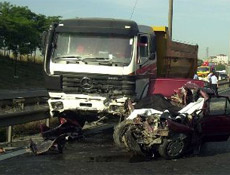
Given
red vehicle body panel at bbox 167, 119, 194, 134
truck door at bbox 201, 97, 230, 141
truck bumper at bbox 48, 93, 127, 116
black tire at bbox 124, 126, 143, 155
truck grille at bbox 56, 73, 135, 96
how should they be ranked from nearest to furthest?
red vehicle body panel at bbox 167, 119, 194, 134, black tire at bbox 124, 126, 143, 155, truck door at bbox 201, 97, 230, 141, truck bumper at bbox 48, 93, 127, 116, truck grille at bbox 56, 73, 135, 96

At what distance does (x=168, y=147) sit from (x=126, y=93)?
7.50ft

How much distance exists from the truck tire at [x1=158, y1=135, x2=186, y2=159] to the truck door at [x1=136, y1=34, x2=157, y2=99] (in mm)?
2462

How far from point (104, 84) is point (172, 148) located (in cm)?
264

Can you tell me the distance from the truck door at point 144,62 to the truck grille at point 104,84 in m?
0.35

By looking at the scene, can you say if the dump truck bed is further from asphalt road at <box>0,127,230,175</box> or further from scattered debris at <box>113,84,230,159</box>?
asphalt road at <box>0,127,230,175</box>

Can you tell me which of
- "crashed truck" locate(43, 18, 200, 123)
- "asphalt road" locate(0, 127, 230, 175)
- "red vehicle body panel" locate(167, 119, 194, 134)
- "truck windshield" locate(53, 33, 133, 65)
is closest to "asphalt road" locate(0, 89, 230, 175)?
"asphalt road" locate(0, 127, 230, 175)

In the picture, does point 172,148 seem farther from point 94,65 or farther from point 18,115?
point 18,115

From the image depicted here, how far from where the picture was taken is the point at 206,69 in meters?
50.6

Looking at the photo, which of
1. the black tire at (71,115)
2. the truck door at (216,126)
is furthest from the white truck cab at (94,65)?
the truck door at (216,126)

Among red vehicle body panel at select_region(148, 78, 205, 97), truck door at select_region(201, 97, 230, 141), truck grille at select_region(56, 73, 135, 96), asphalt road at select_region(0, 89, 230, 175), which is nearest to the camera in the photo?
asphalt road at select_region(0, 89, 230, 175)

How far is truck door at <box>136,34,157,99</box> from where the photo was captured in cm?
970

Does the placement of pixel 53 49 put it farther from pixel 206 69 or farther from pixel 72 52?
pixel 206 69

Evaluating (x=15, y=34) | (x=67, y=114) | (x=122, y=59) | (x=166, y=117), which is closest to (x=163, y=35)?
(x=122, y=59)

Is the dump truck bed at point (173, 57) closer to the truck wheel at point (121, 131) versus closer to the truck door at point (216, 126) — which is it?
the truck door at point (216, 126)
